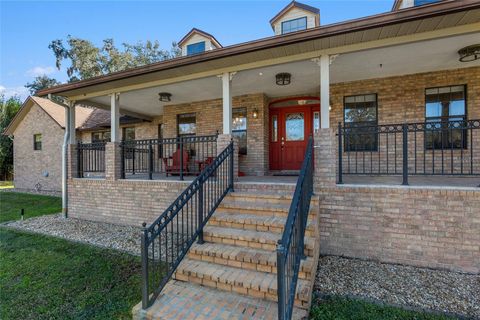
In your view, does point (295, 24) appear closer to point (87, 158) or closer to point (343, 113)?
point (343, 113)

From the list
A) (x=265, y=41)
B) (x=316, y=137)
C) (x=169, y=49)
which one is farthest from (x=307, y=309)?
(x=169, y=49)

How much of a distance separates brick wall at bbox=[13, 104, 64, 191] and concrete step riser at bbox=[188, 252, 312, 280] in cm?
1256

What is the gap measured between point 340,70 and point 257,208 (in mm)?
3879

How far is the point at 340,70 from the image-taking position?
553cm

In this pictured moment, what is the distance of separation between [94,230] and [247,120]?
5.11 m

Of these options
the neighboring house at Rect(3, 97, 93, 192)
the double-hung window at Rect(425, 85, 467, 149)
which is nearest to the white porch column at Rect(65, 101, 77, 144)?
the neighboring house at Rect(3, 97, 93, 192)

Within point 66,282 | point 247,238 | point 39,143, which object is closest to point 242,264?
point 247,238

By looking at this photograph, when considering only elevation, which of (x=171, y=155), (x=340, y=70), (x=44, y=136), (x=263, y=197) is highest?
(x=340, y=70)

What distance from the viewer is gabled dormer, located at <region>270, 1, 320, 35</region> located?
24.6 feet

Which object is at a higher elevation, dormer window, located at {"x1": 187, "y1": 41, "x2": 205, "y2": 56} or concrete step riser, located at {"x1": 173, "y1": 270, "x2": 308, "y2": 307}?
dormer window, located at {"x1": 187, "y1": 41, "x2": 205, "y2": 56}

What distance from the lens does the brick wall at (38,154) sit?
41.0 feet

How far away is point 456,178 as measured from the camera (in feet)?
16.9

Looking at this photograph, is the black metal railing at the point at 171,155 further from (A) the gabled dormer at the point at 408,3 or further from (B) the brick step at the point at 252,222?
(A) the gabled dormer at the point at 408,3

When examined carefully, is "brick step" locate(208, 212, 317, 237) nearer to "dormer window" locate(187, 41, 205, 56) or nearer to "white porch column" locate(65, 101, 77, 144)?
"white porch column" locate(65, 101, 77, 144)
